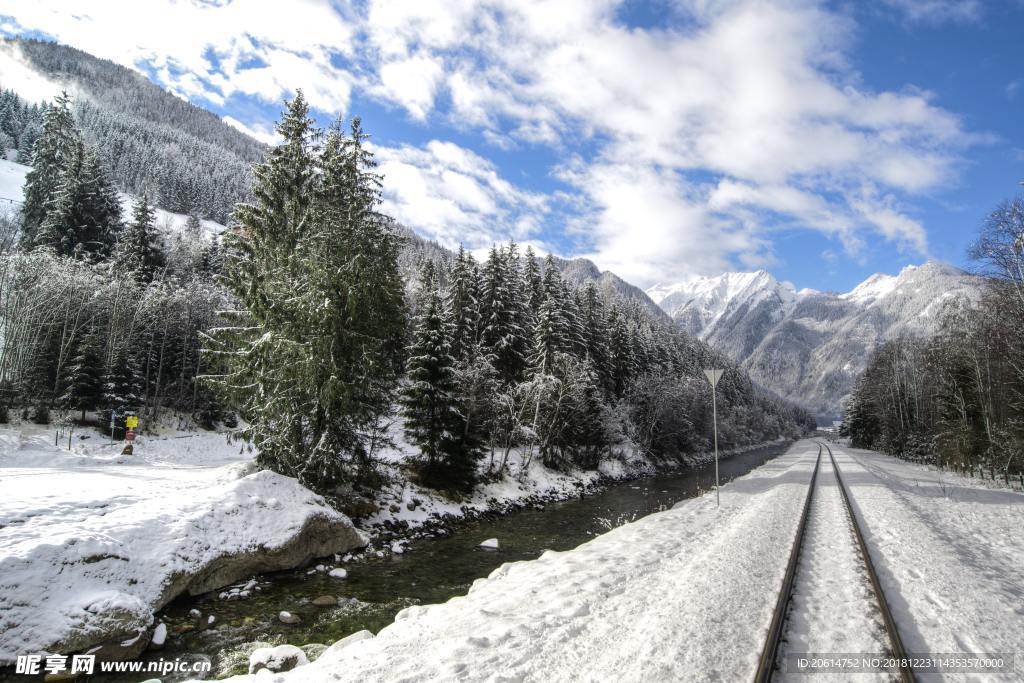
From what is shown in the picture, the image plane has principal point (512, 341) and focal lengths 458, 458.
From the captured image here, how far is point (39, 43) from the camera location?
198 m

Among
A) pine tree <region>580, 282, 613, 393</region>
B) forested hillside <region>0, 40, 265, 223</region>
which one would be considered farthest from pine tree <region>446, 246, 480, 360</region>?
forested hillside <region>0, 40, 265, 223</region>

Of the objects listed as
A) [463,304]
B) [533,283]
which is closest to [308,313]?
[463,304]

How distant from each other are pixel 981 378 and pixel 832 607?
29.6 m

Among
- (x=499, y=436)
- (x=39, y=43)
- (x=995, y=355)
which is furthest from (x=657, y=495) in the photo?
(x=39, y=43)

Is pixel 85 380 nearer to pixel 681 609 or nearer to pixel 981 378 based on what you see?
pixel 681 609

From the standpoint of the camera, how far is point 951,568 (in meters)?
8.46

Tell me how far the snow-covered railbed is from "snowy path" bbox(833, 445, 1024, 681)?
1734 mm

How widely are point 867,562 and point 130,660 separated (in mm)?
12894

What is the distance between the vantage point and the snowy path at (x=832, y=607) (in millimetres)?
5496

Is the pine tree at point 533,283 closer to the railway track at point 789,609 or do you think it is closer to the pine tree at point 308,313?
the pine tree at point 308,313

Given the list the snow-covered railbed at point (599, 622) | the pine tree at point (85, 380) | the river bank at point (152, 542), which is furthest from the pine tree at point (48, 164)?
the snow-covered railbed at point (599, 622)

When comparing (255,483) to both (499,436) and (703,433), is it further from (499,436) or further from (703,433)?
(703,433)

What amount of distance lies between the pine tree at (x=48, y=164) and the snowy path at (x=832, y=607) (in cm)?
6691

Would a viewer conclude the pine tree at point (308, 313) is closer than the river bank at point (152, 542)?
No
